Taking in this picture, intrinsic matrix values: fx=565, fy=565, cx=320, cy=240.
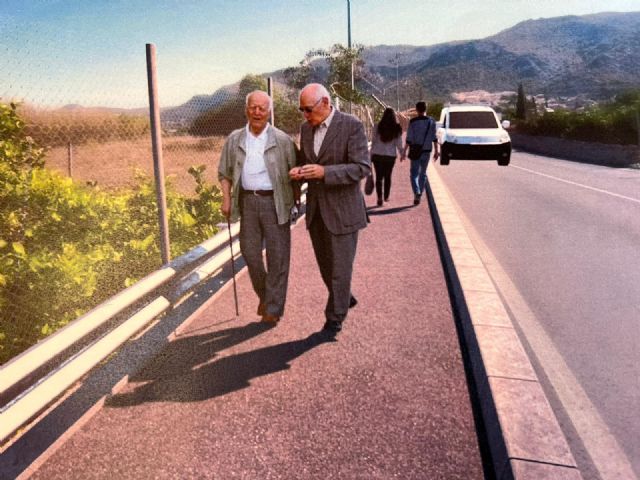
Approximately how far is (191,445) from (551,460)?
1.73 meters

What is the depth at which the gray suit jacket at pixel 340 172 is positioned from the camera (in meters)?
4.01

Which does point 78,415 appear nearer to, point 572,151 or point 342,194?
point 342,194

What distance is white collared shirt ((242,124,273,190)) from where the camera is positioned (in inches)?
170

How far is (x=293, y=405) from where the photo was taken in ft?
10.7

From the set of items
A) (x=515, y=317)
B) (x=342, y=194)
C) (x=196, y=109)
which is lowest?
(x=515, y=317)

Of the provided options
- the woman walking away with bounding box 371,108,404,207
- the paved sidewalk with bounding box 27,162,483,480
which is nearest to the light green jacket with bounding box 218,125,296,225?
the paved sidewalk with bounding box 27,162,483,480

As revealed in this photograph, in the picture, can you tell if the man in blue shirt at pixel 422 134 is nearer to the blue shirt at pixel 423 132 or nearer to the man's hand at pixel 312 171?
the blue shirt at pixel 423 132

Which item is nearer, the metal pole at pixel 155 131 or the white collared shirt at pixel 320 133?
the white collared shirt at pixel 320 133

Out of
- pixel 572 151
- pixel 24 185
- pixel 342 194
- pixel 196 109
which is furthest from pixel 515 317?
pixel 572 151

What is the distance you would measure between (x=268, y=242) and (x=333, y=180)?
84 centimetres

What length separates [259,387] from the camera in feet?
11.4

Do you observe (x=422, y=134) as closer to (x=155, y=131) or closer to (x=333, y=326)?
(x=155, y=131)

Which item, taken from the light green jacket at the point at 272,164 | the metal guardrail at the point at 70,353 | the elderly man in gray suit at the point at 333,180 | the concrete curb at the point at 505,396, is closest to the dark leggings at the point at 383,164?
the concrete curb at the point at 505,396

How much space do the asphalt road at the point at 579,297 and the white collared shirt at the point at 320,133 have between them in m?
2.23
